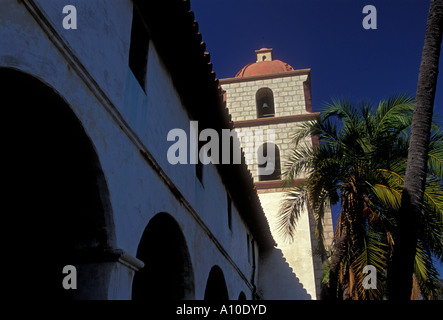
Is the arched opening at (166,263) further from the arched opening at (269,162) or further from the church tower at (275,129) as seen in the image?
the arched opening at (269,162)

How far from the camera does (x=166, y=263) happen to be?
323 inches

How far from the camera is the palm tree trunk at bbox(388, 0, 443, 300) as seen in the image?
613cm

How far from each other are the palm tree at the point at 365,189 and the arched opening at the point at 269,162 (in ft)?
31.9

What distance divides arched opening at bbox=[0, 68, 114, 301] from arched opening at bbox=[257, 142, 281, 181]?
1596 centimetres

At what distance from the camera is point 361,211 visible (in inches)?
392

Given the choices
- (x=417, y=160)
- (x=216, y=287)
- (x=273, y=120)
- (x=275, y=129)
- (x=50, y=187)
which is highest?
(x=273, y=120)

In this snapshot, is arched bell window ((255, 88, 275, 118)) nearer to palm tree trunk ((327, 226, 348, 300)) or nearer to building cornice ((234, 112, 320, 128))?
building cornice ((234, 112, 320, 128))

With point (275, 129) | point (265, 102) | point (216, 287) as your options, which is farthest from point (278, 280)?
point (265, 102)

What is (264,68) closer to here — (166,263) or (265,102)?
(265,102)

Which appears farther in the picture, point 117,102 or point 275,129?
point 275,129

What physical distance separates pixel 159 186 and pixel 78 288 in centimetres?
230

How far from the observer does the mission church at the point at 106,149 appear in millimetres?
4234

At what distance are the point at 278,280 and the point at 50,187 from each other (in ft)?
49.4

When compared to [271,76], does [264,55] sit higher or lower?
higher
